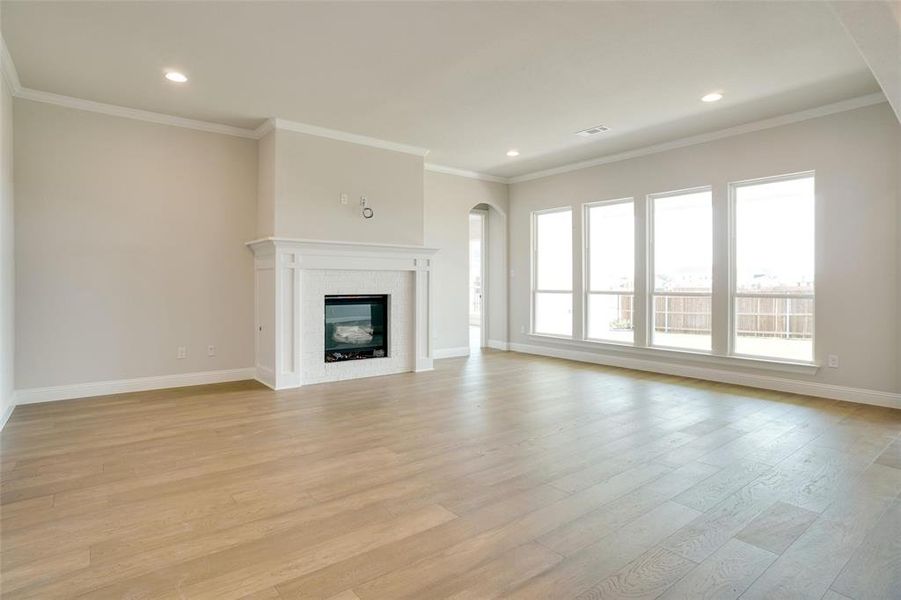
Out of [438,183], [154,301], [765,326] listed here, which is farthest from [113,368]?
[765,326]

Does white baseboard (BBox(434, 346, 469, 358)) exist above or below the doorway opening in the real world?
below

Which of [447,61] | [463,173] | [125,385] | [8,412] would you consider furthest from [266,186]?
[463,173]

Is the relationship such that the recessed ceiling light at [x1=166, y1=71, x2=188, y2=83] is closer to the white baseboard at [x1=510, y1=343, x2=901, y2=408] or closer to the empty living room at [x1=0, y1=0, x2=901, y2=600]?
the empty living room at [x1=0, y1=0, x2=901, y2=600]

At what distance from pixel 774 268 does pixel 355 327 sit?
470 centimetres

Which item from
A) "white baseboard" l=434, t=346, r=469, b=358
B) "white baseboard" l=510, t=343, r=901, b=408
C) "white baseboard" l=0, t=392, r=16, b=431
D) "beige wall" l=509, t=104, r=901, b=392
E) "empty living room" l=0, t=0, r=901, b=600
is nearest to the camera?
"empty living room" l=0, t=0, r=901, b=600

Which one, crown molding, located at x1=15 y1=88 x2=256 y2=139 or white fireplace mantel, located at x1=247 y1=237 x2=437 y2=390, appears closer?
crown molding, located at x1=15 y1=88 x2=256 y2=139

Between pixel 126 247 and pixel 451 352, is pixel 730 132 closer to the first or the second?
pixel 451 352

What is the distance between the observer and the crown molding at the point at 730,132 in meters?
4.52

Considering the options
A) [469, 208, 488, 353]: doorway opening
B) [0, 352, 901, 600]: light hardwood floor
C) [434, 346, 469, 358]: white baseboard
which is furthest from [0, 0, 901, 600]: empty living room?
[469, 208, 488, 353]: doorway opening

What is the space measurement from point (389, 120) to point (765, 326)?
465cm

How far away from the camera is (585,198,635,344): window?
258 inches

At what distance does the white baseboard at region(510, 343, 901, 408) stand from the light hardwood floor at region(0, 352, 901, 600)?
245 millimetres

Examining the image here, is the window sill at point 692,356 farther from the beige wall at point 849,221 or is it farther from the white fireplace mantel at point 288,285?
the white fireplace mantel at point 288,285

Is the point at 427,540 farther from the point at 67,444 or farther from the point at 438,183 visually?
the point at 438,183
